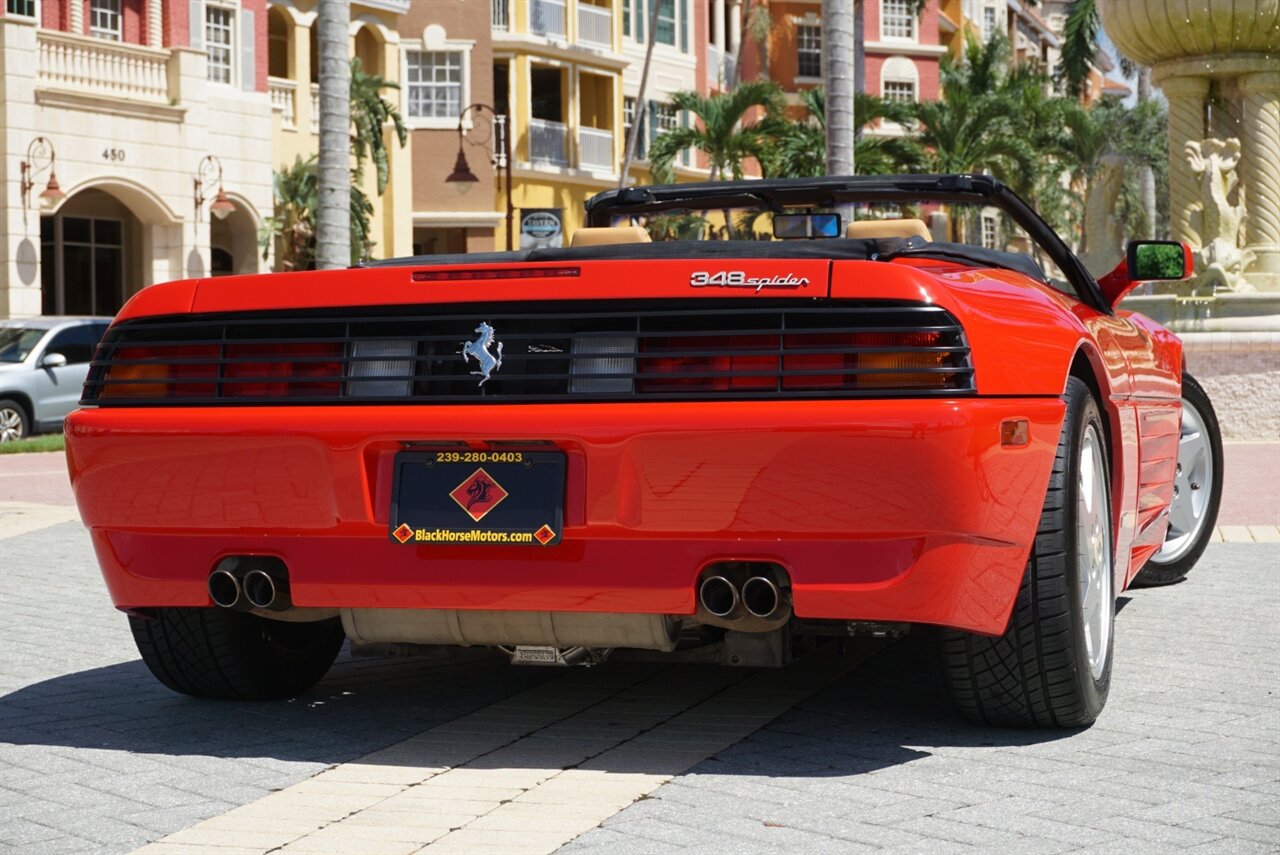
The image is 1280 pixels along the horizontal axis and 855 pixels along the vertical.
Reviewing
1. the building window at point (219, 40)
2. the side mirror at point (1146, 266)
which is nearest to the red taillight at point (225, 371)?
the side mirror at point (1146, 266)

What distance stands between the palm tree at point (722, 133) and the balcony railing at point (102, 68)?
37.7 feet

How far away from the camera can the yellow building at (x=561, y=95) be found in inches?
2035

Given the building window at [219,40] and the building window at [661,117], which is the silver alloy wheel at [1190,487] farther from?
the building window at [661,117]

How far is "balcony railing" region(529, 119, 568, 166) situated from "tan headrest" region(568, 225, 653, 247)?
45.7 m

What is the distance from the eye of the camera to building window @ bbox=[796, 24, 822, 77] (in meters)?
66.6

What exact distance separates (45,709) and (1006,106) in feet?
147

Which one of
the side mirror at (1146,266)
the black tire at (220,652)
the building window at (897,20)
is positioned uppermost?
the building window at (897,20)

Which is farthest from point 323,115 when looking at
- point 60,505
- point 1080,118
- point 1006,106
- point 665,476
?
point 1080,118

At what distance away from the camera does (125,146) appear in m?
35.2

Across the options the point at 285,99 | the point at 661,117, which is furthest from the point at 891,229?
the point at 661,117

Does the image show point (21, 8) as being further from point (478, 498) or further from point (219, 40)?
point (478, 498)

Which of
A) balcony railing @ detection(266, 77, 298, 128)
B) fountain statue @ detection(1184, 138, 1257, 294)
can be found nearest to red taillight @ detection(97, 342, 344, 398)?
fountain statue @ detection(1184, 138, 1257, 294)

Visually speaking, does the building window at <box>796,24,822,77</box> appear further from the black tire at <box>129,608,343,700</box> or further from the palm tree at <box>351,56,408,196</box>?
the black tire at <box>129,608,343,700</box>

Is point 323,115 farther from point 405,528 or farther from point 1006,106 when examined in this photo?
point 1006,106
